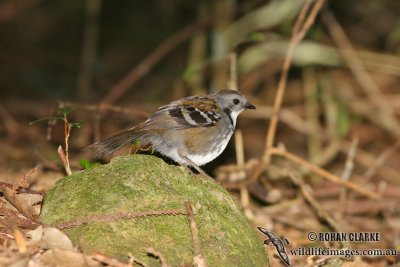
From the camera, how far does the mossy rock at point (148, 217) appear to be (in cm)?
415

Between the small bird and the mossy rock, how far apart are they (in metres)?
0.98

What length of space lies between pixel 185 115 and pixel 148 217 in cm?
187

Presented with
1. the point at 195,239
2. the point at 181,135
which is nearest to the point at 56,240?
the point at 195,239

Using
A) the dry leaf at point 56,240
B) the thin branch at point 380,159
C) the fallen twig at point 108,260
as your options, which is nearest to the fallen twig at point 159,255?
the fallen twig at point 108,260

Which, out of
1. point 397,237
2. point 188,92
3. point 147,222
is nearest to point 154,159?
point 147,222

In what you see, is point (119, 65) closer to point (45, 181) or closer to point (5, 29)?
A: point (5, 29)

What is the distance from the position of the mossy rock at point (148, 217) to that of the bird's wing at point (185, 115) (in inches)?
41.4

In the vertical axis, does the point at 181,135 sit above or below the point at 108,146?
above

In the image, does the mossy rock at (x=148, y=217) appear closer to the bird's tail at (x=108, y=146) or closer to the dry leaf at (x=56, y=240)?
the dry leaf at (x=56, y=240)

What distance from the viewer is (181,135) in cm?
600

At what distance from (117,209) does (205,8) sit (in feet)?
19.7

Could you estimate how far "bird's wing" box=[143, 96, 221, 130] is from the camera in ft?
19.2

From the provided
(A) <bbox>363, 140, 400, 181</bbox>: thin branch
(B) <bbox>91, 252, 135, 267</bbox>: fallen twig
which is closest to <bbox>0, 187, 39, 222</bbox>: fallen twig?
(B) <bbox>91, 252, 135, 267</bbox>: fallen twig

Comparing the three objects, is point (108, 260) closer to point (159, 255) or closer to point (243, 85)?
point (159, 255)
